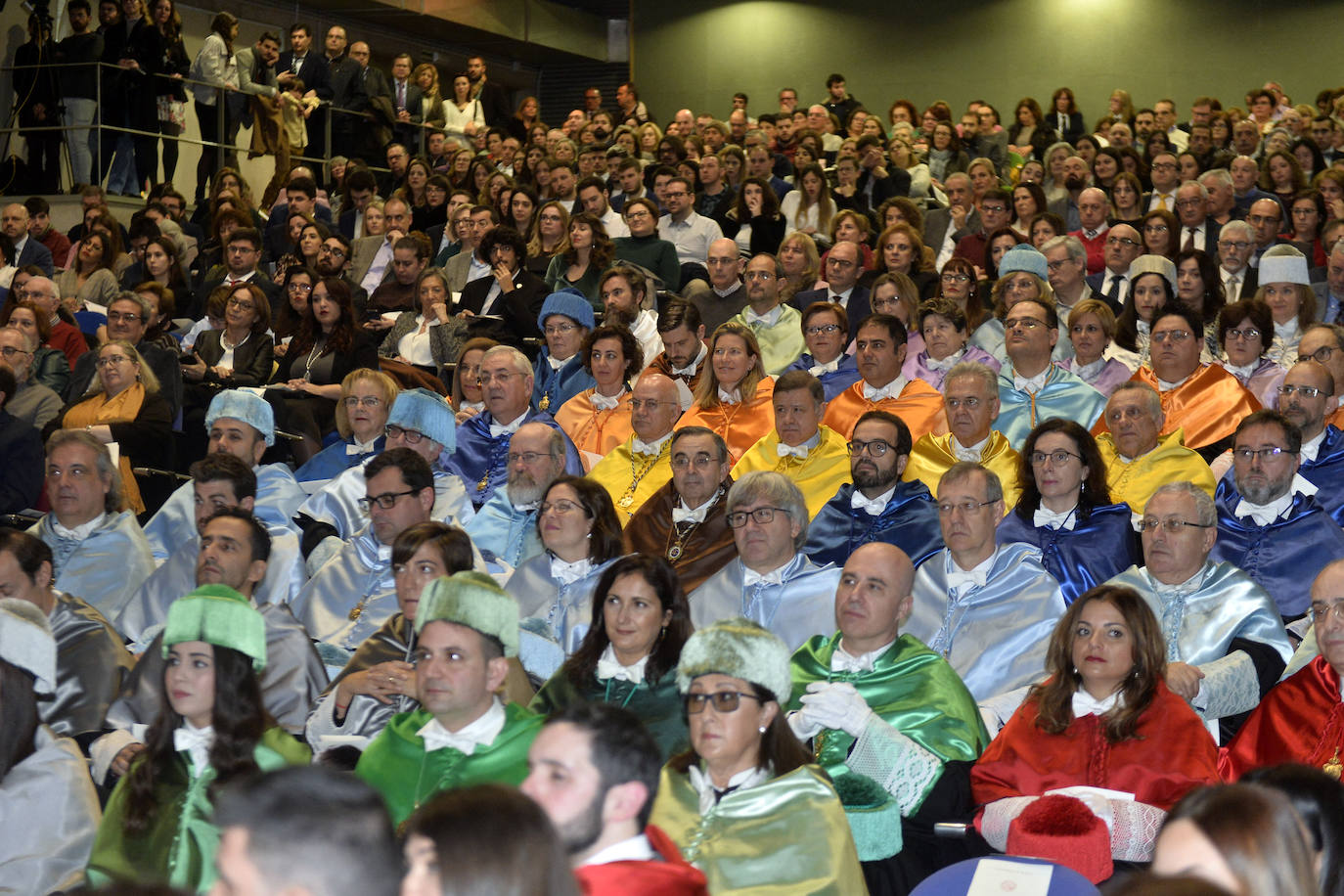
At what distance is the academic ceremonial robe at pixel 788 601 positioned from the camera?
5254mm

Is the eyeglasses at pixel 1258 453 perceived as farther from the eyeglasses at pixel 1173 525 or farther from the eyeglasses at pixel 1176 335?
the eyeglasses at pixel 1176 335

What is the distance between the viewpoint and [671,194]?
10781 millimetres

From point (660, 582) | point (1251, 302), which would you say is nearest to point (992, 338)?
point (1251, 302)

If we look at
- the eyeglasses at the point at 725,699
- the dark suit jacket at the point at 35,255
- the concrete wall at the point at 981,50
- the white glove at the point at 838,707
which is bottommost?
the white glove at the point at 838,707

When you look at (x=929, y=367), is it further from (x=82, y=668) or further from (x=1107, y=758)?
(x=82, y=668)

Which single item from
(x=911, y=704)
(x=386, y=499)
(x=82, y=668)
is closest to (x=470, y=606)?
(x=911, y=704)

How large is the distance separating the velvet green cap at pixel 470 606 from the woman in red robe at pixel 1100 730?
133cm

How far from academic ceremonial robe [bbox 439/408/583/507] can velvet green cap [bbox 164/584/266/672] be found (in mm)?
3262

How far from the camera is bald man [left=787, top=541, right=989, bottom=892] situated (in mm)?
3941

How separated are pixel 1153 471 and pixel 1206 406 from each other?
1.18 metres

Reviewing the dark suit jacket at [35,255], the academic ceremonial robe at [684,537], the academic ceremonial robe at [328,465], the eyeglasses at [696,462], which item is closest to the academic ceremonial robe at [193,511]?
the academic ceremonial robe at [328,465]

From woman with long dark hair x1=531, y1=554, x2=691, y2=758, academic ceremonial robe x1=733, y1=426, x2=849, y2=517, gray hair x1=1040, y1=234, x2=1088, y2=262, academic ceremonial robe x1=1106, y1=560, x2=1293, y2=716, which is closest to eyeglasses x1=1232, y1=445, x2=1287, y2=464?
academic ceremonial robe x1=1106, y1=560, x2=1293, y2=716

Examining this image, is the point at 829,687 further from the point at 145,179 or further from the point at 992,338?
the point at 145,179

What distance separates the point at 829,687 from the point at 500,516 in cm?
265
